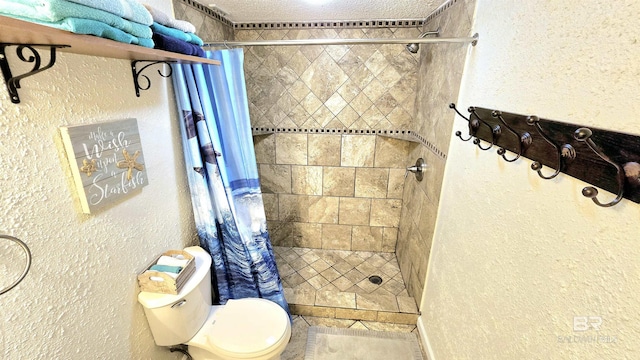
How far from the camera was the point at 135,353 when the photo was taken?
125 centimetres

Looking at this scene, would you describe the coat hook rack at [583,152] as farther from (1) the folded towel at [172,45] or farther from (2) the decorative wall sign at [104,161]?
(2) the decorative wall sign at [104,161]

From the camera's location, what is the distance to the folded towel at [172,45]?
1.03 meters

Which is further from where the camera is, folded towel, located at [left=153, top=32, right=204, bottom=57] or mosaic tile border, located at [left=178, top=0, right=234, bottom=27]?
mosaic tile border, located at [left=178, top=0, right=234, bottom=27]

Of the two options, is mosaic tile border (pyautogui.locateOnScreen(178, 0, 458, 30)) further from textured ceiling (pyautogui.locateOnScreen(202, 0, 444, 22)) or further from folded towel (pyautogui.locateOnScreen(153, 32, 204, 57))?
folded towel (pyautogui.locateOnScreen(153, 32, 204, 57))

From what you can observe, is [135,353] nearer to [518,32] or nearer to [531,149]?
[531,149]

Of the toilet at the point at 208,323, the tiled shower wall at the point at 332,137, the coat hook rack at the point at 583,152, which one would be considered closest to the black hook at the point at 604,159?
the coat hook rack at the point at 583,152

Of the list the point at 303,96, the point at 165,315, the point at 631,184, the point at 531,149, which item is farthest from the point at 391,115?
the point at 165,315

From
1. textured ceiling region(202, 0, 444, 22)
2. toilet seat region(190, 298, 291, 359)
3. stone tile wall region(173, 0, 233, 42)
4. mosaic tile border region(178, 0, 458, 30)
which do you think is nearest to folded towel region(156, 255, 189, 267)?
toilet seat region(190, 298, 291, 359)

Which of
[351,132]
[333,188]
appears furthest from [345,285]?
[351,132]

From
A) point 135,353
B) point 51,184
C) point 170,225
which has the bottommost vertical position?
point 135,353

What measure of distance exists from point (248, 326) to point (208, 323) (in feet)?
0.72

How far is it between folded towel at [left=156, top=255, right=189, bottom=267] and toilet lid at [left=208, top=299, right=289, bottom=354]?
0.40m

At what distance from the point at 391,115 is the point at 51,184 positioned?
2086 mm

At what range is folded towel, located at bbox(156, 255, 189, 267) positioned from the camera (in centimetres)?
134
